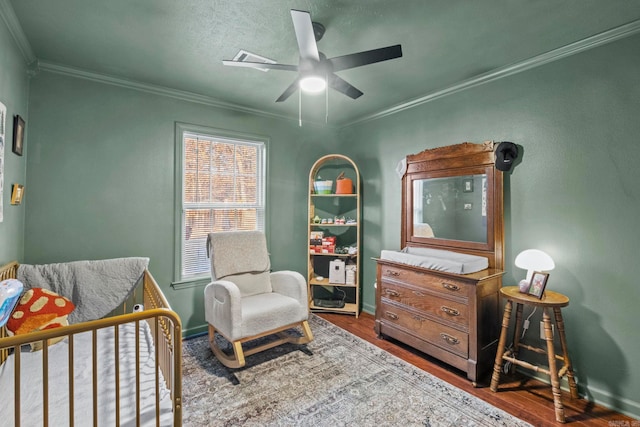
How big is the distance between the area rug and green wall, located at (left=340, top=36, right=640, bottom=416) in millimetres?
809

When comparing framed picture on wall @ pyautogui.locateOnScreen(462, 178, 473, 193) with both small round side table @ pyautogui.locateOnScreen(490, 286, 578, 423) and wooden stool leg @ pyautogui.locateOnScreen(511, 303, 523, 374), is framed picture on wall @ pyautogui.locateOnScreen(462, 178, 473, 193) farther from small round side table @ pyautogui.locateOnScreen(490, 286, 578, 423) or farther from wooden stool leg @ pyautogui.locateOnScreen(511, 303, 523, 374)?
wooden stool leg @ pyautogui.locateOnScreen(511, 303, 523, 374)

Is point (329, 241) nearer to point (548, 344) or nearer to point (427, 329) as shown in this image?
point (427, 329)

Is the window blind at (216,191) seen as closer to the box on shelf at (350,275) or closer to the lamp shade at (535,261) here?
the box on shelf at (350,275)

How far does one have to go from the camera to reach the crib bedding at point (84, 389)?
3.90ft

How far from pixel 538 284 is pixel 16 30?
12.4 feet

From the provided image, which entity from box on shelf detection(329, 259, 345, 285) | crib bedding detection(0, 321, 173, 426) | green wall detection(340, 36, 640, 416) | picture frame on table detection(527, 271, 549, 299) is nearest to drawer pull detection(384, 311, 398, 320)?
box on shelf detection(329, 259, 345, 285)

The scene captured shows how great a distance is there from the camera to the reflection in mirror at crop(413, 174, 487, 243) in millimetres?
2648

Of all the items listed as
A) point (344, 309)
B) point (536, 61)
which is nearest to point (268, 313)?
point (344, 309)

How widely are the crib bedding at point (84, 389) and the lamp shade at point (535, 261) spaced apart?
7.65ft

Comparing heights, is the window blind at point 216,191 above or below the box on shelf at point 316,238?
above

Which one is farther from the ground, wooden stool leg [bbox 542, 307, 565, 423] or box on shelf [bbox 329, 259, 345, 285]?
box on shelf [bbox 329, 259, 345, 285]

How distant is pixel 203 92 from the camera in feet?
9.89

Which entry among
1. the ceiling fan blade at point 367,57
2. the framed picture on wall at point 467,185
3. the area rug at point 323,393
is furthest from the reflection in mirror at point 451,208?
the ceiling fan blade at point 367,57

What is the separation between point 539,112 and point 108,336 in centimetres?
340
